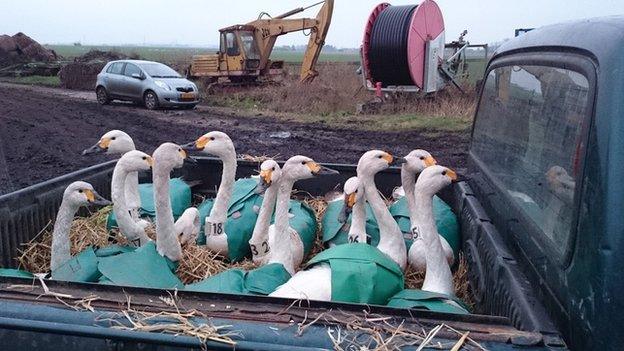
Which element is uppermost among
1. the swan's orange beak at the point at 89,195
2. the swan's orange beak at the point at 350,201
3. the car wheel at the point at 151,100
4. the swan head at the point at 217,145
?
the swan head at the point at 217,145

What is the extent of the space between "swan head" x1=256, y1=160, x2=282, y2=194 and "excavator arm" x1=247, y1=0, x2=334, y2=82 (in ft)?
69.8

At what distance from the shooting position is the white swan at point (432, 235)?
3.50 metres

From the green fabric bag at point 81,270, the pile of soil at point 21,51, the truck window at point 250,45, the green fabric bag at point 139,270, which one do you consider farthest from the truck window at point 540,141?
the pile of soil at point 21,51

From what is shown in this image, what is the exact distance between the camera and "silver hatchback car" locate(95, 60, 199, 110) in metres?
22.4

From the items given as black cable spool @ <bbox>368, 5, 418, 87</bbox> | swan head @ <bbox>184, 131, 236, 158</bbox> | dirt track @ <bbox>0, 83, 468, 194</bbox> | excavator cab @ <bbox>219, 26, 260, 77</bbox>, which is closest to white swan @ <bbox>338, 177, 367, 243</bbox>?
swan head @ <bbox>184, 131, 236, 158</bbox>

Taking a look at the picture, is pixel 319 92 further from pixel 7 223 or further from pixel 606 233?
pixel 606 233

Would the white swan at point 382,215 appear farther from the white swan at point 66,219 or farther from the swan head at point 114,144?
the swan head at point 114,144

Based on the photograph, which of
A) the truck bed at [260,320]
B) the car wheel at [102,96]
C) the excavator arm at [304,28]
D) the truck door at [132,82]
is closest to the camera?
the truck bed at [260,320]

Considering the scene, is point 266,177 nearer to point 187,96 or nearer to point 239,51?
point 187,96

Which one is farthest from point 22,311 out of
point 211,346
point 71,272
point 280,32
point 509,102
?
point 280,32

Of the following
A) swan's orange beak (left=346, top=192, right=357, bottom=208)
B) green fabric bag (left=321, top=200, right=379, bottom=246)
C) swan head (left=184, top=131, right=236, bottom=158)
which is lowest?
green fabric bag (left=321, top=200, right=379, bottom=246)

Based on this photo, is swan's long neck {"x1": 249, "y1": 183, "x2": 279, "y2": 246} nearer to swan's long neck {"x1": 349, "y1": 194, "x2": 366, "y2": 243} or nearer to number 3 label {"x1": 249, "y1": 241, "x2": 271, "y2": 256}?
number 3 label {"x1": 249, "y1": 241, "x2": 271, "y2": 256}

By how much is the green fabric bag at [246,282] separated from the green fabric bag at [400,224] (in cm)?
118

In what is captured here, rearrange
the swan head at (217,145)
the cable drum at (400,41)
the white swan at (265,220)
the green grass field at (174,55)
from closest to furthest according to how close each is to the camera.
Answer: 1. the white swan at (265,220)
2. the swan head at (217,145)
3. the cable drum at (400,41)
4. the green grass field at (174,55)
